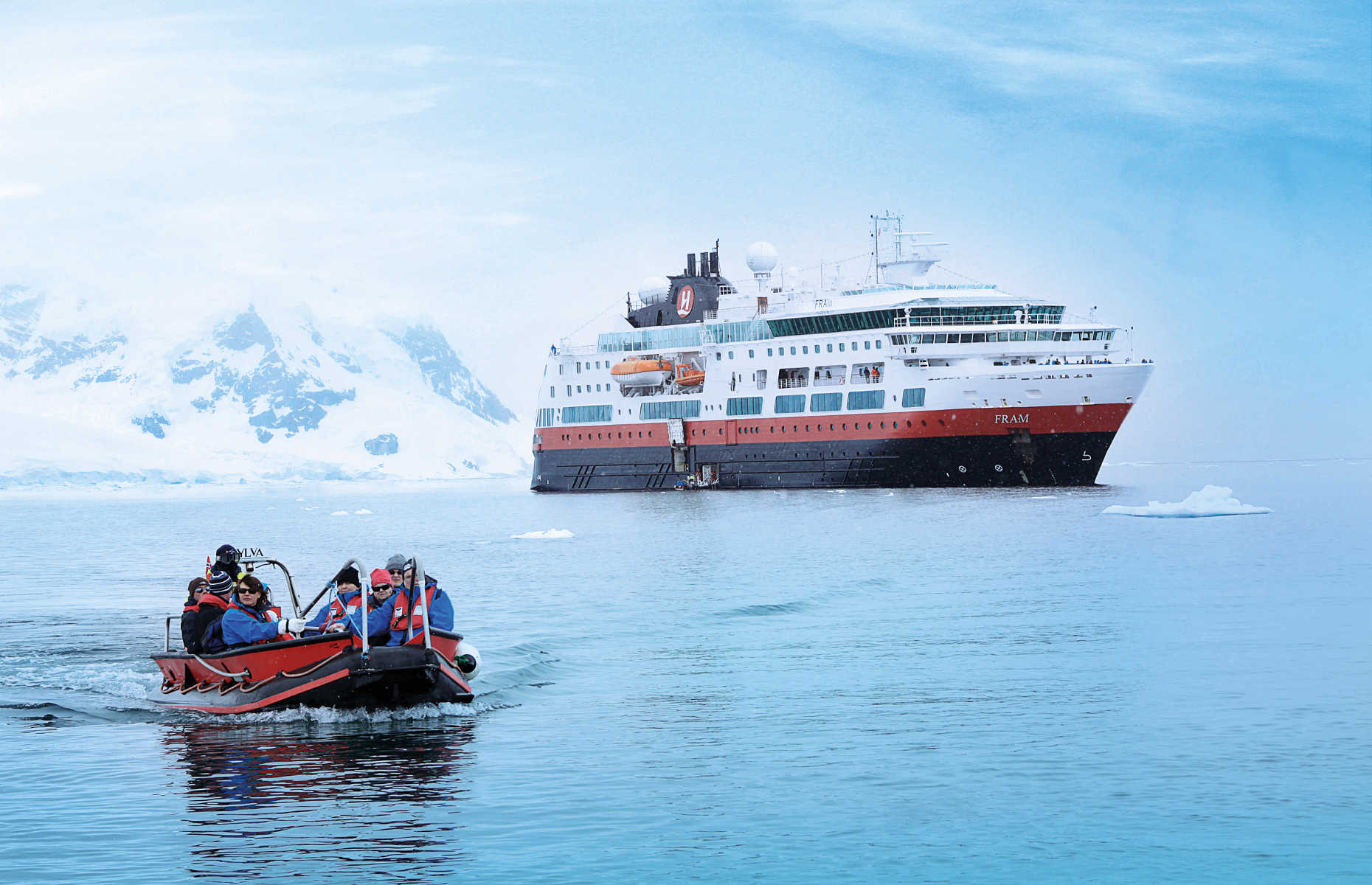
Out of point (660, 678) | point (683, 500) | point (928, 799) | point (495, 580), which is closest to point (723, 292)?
point (683, 500)

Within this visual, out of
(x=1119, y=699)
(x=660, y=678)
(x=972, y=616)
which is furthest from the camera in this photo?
(x=972, y=616)

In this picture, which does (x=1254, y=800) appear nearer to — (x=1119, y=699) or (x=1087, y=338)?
(x=1119, y=699)

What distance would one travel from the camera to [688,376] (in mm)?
91688

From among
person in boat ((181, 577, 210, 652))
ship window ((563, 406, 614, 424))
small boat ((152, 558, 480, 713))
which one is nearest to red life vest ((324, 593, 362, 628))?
small boat ((152, 558, 480, 713))

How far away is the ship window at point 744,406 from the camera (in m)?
87.1

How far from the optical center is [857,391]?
81.6 meters

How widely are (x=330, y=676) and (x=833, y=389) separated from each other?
65.4 metres

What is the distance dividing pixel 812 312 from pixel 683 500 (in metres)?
13.2

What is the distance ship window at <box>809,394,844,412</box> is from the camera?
82500 millimetres

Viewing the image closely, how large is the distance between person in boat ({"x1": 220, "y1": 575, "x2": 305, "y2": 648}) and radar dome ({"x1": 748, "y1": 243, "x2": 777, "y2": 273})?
79.7 metres

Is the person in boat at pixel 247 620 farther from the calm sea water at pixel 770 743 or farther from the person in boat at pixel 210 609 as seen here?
the calm sea water at pixel 770 743

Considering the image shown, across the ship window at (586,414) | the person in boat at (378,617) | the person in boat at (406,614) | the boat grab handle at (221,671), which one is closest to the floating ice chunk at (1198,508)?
the ship window at (586,414)

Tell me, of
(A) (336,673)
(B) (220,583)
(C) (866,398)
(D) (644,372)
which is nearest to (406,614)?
(A) (336,673)

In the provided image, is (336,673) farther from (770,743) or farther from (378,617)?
(770,743)
